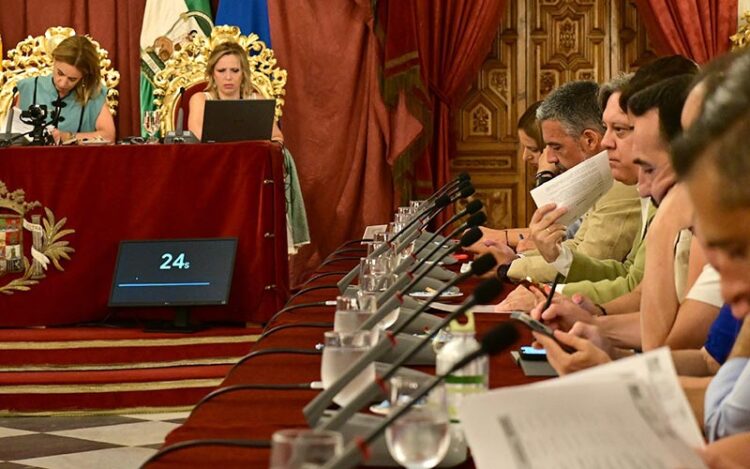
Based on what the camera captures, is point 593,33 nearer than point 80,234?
No

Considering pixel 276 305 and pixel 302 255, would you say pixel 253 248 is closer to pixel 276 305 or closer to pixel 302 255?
pixel 276 305

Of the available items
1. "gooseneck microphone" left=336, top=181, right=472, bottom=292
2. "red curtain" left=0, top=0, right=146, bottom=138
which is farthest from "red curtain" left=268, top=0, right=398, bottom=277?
"gooseneck microphone" left=336, top=181, right=472, bottom=292

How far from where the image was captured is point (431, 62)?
7.90 m

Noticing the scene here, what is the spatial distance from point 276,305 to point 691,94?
12.0ft

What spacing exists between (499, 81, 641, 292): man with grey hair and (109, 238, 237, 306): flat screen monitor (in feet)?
5.18

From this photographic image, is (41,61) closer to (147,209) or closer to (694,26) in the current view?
(147,209)

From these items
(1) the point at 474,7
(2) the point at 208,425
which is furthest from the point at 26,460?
(1) the point at 474,7

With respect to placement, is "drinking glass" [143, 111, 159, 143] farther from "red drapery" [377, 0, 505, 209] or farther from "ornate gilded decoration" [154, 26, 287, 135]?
"red drapery" [377, 0, 505, 209]

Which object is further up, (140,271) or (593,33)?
(593,33)

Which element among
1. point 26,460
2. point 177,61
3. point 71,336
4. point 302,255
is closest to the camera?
point 26,460

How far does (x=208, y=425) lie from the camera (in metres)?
1.84

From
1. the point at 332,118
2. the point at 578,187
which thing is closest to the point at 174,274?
the point at 578,187

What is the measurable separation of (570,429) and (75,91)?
5946mm

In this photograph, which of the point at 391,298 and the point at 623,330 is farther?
the point at 623,330
